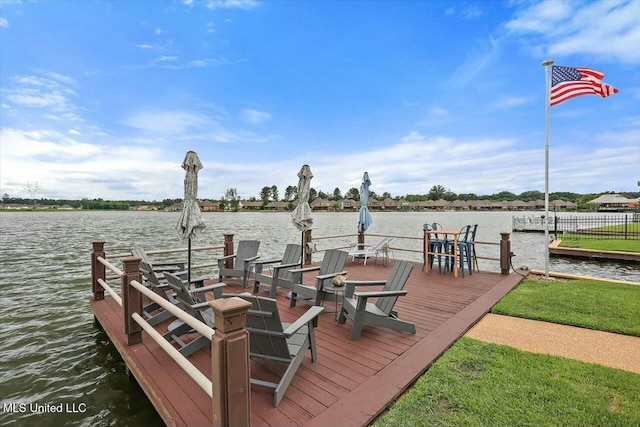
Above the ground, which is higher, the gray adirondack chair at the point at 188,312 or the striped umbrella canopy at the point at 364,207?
the striped umbrella canopy at the point at 364,207

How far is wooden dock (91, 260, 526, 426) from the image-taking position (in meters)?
2.24

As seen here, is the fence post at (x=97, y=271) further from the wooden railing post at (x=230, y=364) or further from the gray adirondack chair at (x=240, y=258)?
the wooden railing post at (x=230, y=364)

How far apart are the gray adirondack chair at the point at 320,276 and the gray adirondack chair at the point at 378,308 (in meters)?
0.50

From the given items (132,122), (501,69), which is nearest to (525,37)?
(501,69)

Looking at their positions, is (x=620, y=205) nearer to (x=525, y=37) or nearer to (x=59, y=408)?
(x=525, y=37)

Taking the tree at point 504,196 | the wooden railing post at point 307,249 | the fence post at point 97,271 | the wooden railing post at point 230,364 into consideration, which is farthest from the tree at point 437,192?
the wooden railing post at point 230,364

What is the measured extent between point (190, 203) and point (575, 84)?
810cm

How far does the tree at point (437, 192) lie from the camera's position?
10738 cm

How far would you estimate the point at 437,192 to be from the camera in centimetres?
11238

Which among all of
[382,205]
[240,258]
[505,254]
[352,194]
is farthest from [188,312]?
[352,194]

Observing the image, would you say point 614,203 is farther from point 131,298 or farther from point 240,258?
point 131,298

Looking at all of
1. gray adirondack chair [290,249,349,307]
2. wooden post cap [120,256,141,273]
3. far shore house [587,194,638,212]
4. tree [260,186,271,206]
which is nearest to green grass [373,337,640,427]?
gray adirondack chair [290,249,349,307]

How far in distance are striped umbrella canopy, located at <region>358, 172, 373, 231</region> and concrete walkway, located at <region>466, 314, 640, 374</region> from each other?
17.1ft

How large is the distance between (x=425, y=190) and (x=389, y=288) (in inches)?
4720
